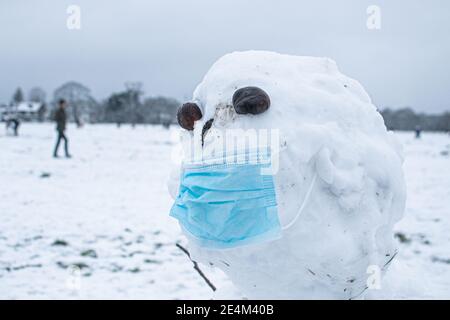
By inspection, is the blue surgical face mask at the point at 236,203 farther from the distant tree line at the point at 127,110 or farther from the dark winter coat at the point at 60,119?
the distant tree line at the point at 127,110

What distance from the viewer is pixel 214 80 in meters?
1.46

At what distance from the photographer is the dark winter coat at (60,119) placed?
404 inches

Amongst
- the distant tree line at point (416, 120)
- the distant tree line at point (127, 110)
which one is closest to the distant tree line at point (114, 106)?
the distant tree line at point (127, 110)

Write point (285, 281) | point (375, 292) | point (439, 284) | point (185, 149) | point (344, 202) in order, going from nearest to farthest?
point (344, 202), point (285, 281), point (185, 149), point (375, 292), point (439, 284)

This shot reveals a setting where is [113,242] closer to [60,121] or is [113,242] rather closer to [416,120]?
[60,121]

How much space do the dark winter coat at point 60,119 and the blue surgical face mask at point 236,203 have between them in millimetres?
9968

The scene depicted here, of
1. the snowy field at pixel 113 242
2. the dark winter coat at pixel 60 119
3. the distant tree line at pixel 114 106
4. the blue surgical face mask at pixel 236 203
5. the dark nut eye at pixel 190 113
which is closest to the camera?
the blue surgical face mask at pixel 236 203

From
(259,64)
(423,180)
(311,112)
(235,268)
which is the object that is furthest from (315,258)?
(423,180)

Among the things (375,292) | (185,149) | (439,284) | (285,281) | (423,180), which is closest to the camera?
(285,281)

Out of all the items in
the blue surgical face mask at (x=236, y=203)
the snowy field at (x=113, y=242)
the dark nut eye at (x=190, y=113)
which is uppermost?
the dark nut eye at (x=190, y=113)

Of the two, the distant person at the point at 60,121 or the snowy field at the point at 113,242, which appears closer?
the snowy field at the point at 113,242

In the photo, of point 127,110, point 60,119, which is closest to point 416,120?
point 127,110
